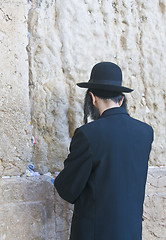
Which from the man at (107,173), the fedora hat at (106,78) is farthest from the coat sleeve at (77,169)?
the fedora hat at (106,78)

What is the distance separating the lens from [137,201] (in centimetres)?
164

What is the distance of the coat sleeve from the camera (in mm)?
1496

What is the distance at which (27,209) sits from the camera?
2.15m

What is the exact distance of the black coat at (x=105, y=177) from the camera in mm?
1508

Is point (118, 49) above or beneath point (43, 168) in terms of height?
above

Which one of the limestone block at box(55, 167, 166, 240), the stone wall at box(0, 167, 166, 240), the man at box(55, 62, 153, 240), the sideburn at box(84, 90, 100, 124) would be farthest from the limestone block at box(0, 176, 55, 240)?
the limestone block at box(55, 167, 166, 240)

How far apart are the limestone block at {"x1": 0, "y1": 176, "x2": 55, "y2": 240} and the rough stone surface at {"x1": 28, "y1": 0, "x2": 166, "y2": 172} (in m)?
0.19

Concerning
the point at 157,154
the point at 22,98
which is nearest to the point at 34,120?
the point at 22,98

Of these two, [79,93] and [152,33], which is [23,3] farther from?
[152,33]

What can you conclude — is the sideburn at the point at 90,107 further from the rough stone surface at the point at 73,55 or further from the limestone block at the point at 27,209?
the limestone block at the point at 27,209

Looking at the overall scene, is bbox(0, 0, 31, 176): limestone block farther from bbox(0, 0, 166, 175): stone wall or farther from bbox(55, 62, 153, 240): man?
bbox(55, 62, 153, 240): man

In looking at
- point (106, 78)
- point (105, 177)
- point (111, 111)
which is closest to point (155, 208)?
point (105, 177)

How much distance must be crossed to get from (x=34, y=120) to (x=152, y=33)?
4.58 feet

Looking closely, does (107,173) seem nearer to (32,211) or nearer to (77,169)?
(77,169)
